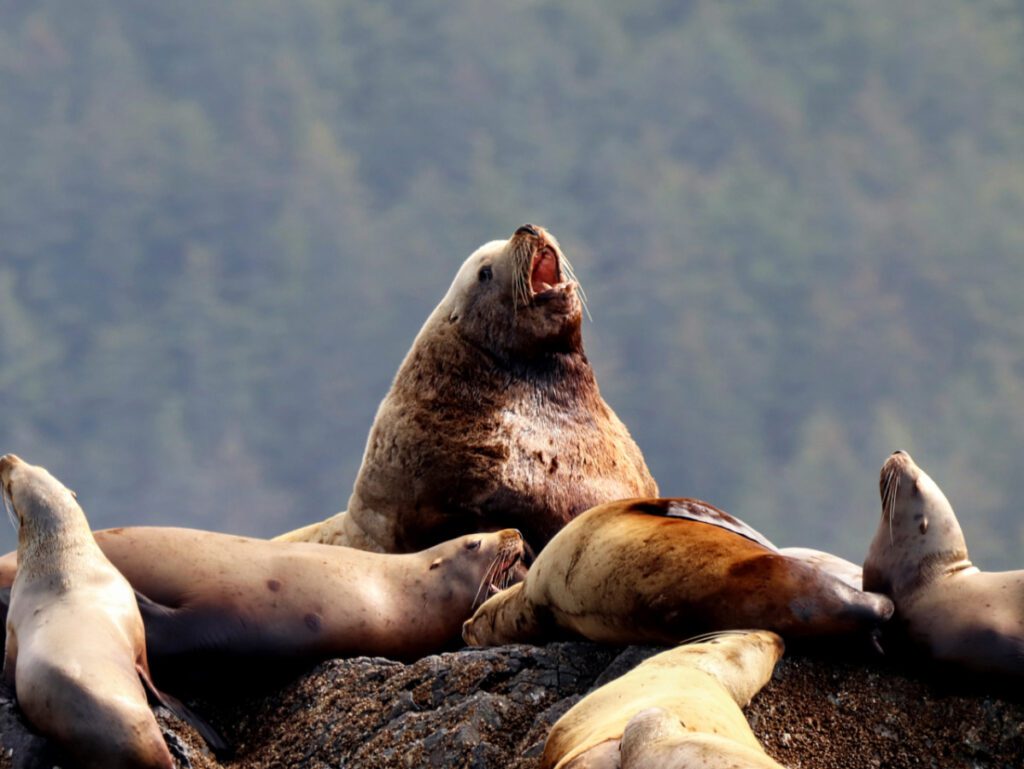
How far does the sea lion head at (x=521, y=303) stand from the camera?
10406 millimetres

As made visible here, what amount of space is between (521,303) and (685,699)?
18.2ft

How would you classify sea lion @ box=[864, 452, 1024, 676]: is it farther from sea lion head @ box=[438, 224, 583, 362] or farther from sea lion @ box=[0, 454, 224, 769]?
sea lion head @ box=[438, 224, 583, 362]

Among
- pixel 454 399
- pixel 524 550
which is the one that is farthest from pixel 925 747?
pixel 454 399

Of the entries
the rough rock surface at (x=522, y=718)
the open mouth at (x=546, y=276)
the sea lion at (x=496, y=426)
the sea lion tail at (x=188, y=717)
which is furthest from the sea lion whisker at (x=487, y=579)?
the open mouth at (x=546, y=276)

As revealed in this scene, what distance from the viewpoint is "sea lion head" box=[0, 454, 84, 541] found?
740 cm

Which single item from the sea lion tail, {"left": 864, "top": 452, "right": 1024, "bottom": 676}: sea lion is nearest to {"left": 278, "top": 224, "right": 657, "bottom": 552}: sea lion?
{"left": 864, "top": 452, "right": 1024, "bottom": 676}: sea lion

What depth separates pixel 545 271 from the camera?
10.7 m

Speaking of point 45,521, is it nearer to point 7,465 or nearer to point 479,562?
point 7,465

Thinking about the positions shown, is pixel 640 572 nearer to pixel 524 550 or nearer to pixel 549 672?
pixel 549 672

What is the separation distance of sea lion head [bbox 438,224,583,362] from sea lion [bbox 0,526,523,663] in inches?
91.7

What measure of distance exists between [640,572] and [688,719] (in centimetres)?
183

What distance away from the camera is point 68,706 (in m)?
6.16

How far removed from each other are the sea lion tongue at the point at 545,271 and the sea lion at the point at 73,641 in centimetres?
383

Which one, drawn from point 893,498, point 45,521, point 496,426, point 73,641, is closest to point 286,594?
point 45,521
